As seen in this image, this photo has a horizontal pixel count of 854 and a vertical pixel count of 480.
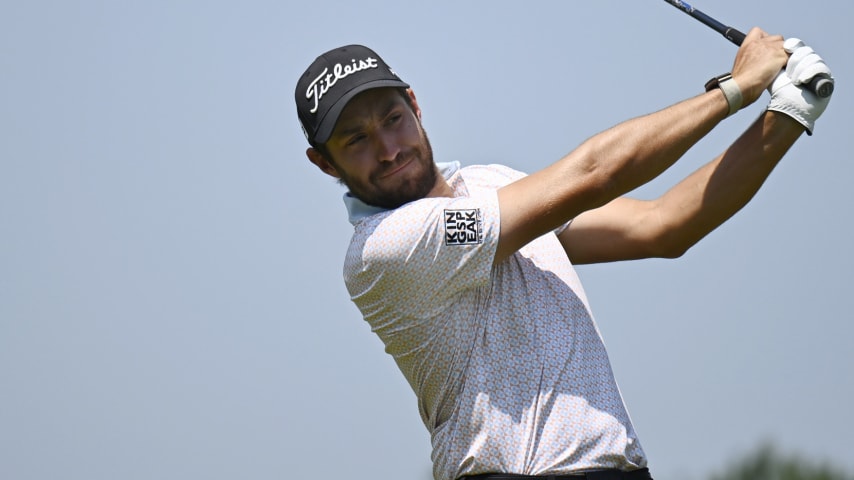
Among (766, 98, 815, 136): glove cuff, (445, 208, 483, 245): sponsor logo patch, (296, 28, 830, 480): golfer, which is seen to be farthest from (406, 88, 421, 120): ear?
(766, 98, 815, 136): glove cuff

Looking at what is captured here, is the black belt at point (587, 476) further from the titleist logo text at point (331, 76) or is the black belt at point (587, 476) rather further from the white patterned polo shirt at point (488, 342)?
the titleist logo text at point (331, 76)

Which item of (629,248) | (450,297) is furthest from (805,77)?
(450,297)

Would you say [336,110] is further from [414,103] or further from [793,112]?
[793,112]

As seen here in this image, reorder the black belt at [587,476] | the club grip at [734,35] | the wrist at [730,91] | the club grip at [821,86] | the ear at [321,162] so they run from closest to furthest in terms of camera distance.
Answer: the black belt at [587,476]
the wrist at [730,91]
the club grip at [821,86]
the club grip at [734,35]
the ear at [321,162]

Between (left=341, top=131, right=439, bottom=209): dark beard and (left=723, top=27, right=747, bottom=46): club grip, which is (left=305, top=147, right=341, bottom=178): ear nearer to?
(left=341, top=131, right=439, bottom=209): dark beard

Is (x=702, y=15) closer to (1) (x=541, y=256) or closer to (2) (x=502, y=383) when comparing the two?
(1) (x=541, y=256)

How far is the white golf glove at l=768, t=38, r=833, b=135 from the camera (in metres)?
4.91

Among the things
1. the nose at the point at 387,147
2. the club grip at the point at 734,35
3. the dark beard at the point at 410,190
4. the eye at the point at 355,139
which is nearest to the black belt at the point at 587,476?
the dark beard at the point at 410,190

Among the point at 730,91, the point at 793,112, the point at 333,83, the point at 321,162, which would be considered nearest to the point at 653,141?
the point at 730,91

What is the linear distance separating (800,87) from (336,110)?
5.75 ft

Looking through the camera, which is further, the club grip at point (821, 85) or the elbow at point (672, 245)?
the elbow at point (672, 245)

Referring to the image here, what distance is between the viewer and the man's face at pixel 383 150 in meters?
5.23

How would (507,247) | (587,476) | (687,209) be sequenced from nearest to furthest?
(587,476) → (507,247) → (687,209)

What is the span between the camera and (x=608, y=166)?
15.6 ft
